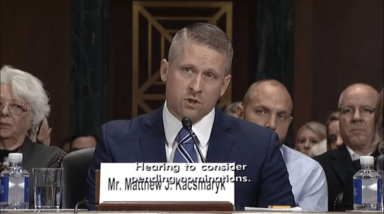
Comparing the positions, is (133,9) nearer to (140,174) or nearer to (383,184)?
(383,184)

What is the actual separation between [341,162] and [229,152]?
2131 millimetres

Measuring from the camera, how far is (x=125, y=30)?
8.13m

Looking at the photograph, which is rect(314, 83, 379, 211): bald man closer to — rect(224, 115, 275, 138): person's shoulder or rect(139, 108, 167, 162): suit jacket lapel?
rect(224, 115, 275, 138): person's shoulder

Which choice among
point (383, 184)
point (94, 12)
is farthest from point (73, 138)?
point (383, 184)

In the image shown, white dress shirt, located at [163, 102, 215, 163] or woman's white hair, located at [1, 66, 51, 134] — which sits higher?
Answer: woman's white hair, located at [1, 66, 51, 134]

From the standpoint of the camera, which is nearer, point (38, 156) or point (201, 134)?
point (201, 134)

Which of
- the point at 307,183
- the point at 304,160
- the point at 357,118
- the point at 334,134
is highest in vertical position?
the point at 357,118

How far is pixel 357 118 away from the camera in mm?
5328

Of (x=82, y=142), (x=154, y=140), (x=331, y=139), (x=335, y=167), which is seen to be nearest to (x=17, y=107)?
(x=154, y=140)

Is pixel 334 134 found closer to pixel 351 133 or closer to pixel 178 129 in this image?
pixel 351 133

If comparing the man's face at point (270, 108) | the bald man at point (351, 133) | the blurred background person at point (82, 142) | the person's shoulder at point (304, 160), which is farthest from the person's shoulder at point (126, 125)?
the blurred background person at point (82, 142)

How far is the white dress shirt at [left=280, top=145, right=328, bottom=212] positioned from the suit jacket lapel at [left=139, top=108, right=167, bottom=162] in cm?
96

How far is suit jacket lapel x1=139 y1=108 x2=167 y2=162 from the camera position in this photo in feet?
10.3

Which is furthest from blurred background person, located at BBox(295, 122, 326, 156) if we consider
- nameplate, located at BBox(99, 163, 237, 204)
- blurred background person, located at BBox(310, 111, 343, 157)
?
nameplate, located at BBox(99, 163, 237, 204)
